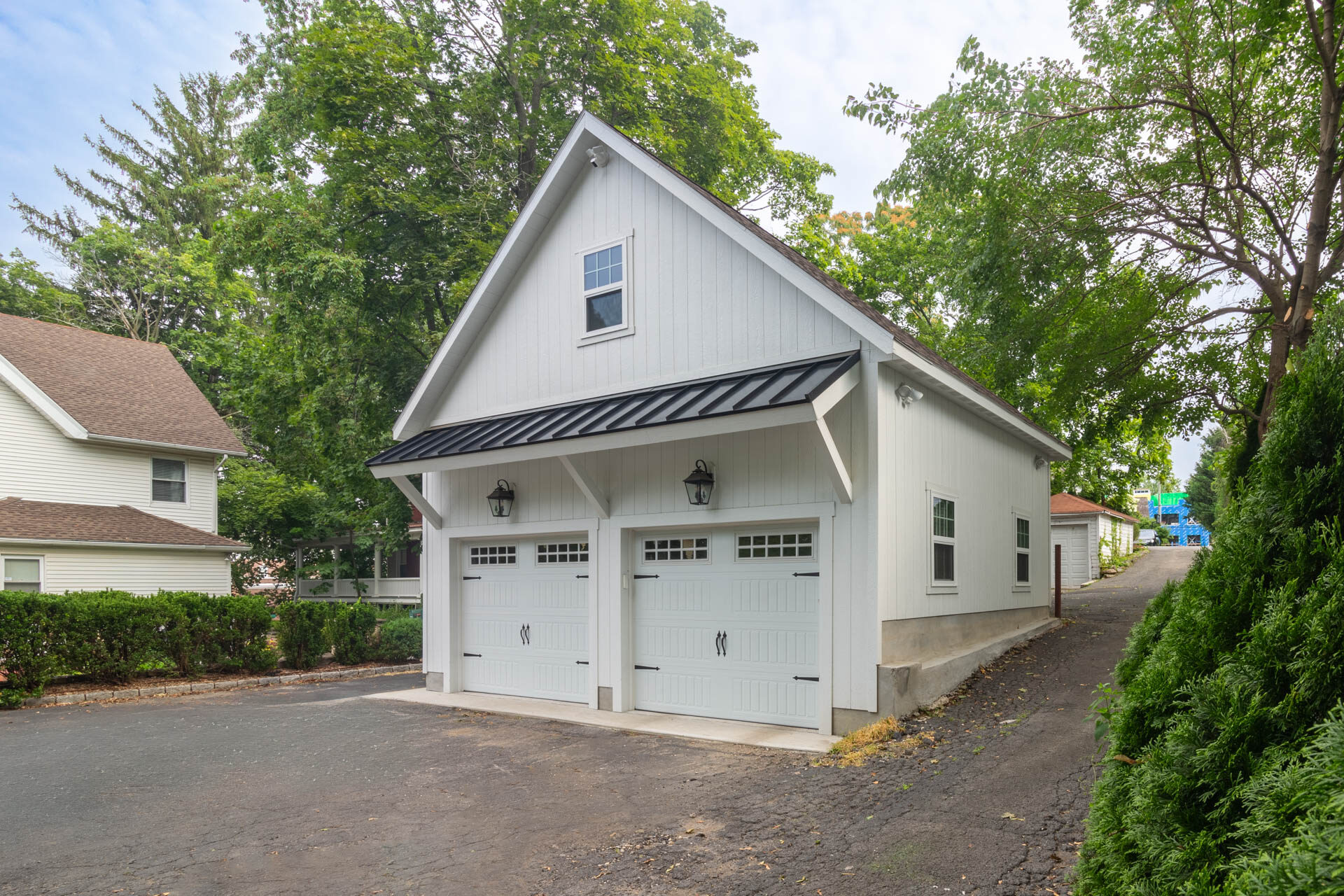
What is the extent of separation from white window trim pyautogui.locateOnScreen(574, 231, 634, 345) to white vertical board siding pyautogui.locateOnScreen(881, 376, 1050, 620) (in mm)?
3562

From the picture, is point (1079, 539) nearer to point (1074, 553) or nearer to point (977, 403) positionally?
point (1074, 553)

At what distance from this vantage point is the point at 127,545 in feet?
60.0

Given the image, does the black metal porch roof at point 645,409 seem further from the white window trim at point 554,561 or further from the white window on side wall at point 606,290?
the white window trim at point 554,561

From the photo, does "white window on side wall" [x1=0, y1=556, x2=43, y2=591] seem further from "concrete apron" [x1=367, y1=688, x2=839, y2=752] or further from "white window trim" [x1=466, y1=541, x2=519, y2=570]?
"white window trim" [x1=466, y1=541, x2=519, y2=570]

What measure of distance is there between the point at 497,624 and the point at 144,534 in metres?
11.3

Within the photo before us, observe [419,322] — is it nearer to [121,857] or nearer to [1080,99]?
[1080,99]

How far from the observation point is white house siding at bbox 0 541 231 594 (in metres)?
17.5

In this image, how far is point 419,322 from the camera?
69.9ft

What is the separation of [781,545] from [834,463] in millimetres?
1462

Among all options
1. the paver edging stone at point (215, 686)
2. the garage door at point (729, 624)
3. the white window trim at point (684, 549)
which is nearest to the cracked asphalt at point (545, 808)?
the garage door at point (729, 624)

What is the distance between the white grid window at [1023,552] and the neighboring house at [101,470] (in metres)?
17.0

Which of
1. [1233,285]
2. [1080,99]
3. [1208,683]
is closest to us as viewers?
[1208,683]

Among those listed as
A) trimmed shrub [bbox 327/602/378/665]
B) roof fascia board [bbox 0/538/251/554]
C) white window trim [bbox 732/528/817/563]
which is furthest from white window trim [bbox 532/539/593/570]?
roof fascia board [bbox 0/538/251/554]

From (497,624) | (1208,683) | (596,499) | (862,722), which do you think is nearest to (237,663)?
(497,624)
